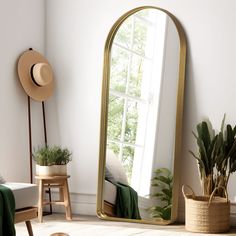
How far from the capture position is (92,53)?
5602 millimetres

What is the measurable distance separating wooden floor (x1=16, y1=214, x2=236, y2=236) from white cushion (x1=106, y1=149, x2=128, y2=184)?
39 centimetres

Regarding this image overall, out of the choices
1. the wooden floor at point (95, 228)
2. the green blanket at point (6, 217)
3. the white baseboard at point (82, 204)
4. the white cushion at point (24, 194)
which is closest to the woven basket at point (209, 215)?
the wooden floor at point (95, 228)

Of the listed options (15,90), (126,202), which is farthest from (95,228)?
(15,90)

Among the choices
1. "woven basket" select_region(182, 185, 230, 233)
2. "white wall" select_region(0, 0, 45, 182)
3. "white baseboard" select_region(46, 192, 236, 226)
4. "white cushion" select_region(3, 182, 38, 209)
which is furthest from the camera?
"white baseboard" select_region(46, 192, 236, 226)

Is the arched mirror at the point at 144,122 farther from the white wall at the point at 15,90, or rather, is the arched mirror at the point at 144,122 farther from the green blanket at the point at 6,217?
the green blanket at the point at 6,217

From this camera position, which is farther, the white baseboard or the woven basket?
the white baseboard

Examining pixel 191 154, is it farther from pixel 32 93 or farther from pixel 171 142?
pixel 32 93

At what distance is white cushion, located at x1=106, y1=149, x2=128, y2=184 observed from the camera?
5253 mm

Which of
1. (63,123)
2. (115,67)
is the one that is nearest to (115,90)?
(115,67)

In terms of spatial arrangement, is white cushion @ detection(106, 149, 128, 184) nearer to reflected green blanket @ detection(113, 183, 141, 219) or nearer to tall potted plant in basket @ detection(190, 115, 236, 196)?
reflected green blanket @ detection(113, 183, 141, 219)

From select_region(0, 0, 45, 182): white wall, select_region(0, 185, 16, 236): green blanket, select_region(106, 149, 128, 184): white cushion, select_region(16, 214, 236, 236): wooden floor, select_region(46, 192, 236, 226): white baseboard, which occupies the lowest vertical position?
select_region(16, 214, 236, 236): wooden floor

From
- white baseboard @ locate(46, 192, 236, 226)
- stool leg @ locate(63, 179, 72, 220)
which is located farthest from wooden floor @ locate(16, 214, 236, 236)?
white baseboard @ locate(46, 192, 236, 226)

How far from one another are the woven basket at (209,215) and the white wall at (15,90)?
163cm

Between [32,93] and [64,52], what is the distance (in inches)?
21.5
